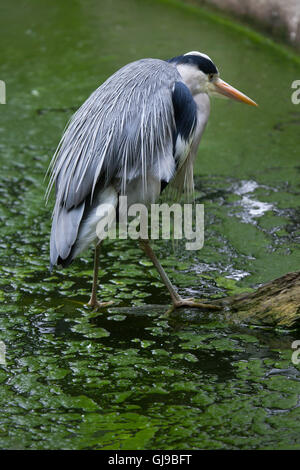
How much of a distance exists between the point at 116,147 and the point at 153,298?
78 centimetres

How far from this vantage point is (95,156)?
122 inches

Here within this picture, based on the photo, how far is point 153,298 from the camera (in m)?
3.46

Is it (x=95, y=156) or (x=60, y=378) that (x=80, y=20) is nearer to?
(x=95, y=156)

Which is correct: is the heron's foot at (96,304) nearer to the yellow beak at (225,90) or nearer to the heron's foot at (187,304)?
the heron's foot at (187,304)

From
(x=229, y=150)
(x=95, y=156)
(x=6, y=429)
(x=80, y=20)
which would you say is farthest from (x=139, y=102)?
(x=80, y=20)

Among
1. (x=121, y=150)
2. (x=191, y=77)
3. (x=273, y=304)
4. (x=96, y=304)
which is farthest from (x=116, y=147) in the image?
(x=273, y=304)

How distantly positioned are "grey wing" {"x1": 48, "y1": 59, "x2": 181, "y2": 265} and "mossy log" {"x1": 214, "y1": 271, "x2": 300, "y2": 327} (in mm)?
621

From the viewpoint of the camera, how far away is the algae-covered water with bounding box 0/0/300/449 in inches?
97.6

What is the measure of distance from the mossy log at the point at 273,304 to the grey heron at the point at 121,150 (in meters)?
0.23

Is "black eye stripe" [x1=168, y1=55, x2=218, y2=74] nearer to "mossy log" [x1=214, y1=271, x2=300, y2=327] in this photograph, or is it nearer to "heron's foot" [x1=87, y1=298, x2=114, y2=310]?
"mossy log" [x1=214, y1=271, x2=300, y2=327]

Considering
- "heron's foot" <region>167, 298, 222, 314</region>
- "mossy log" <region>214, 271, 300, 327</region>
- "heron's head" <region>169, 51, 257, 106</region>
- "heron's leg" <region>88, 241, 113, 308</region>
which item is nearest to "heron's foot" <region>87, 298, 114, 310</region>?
"heron's leg" <region>88, 241, 113, 308</region>

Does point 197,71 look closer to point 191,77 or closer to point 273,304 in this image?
point 191,77

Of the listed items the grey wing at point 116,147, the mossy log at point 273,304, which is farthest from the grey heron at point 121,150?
the mossy log at point 273,304

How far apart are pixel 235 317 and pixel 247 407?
68 cm
